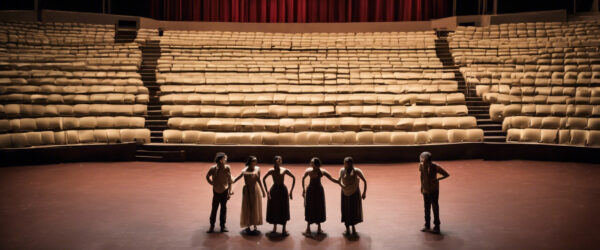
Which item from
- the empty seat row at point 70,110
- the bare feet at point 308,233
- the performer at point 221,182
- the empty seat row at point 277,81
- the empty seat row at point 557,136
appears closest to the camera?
the bare feet at point 308,233

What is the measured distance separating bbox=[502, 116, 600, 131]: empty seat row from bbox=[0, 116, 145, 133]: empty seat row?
634 centimetres

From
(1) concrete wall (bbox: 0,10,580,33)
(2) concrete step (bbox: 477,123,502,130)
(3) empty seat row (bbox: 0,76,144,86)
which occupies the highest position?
(1) concrete wall (bbox: 0,10,580,33)

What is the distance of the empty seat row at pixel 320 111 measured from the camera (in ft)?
27.3

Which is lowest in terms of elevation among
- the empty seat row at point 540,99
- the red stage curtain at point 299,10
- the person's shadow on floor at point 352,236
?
the person's shadow on floor at point 352,236

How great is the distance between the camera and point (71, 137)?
7.45 meters

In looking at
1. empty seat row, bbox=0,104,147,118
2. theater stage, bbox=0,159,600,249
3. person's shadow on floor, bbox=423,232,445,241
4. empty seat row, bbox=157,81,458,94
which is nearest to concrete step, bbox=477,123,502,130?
empty seat row, bbox=157,81,458,94

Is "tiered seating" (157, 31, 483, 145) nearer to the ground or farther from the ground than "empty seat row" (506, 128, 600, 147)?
farther from the ground

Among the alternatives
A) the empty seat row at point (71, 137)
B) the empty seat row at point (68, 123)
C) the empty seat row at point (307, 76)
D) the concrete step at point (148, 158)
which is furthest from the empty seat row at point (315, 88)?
the concrete step at point (148, 158)

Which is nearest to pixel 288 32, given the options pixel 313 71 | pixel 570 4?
pixel 313 71

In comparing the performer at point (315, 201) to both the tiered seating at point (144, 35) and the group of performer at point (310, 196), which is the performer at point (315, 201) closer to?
the group of performer at point (310, 196)

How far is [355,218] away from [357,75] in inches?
255

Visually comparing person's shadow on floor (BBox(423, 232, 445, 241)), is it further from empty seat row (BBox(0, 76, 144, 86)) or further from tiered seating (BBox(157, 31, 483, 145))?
empty seat row (BBox(0, 76, 144, 86))

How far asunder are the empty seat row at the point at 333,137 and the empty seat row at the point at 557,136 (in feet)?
1.95

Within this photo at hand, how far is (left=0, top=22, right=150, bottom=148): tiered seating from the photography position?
24.7 ft
